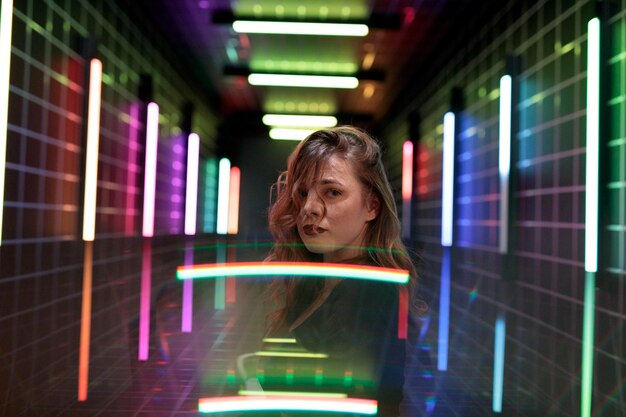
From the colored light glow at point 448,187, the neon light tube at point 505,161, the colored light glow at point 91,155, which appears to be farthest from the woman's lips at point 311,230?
the colored light glow at point 448,187

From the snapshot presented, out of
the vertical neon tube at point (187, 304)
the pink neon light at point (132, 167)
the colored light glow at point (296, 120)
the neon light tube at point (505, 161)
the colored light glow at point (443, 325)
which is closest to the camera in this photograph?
the vertical neon tube at point (187, 304)

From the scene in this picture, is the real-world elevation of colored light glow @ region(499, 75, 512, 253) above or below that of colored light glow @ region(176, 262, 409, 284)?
above

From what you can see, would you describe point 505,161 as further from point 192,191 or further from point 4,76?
point 4,76

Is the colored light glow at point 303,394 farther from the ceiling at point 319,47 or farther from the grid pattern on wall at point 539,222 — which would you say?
the ceiling at point 319,47

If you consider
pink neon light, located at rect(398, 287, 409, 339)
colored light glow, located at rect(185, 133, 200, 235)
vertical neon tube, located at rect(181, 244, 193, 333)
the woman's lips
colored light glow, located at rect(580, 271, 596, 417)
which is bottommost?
colored light glow, located at rect(580, 271, 596, 417)

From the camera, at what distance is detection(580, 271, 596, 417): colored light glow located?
2.05 meters

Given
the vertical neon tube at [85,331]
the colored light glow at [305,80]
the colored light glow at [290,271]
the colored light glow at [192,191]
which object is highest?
the colored light glow at [305,80]

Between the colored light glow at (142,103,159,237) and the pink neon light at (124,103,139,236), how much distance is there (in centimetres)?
68

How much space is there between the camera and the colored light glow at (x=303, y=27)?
7.14 meters

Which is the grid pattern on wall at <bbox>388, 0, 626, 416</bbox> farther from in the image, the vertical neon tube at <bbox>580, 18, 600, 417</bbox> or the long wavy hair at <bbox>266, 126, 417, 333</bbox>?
the long wavy hair at <bbox>266, 126, 417, 333</bbox>

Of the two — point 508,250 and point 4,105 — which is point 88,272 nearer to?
point 4,105

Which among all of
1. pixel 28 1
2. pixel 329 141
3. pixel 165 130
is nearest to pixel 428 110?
pixel 165 130

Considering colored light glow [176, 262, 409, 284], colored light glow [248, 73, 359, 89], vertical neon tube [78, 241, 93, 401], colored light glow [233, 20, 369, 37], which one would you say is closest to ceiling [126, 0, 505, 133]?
colored light glow [233, 20, 369, 37]

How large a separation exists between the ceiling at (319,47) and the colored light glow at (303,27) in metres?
0.11
